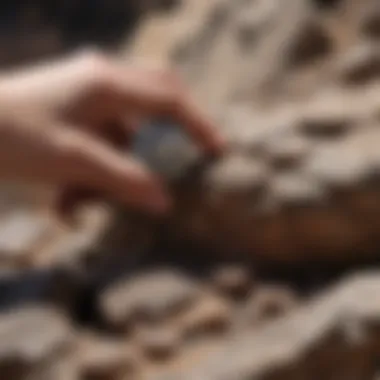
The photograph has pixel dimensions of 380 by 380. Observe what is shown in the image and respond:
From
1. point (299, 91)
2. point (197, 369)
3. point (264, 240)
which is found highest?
point (299, 91)

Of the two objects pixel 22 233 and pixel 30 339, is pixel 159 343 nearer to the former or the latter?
pixel 30 339

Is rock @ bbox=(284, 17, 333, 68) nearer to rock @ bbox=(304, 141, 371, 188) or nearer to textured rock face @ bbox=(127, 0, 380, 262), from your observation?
textured rock face @ bbox=(127, 0, 380, 262)

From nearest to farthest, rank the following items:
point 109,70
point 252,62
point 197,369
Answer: point 197,369 < point 109,70 < point 252,62

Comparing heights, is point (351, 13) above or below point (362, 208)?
above

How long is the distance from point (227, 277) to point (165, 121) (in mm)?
170

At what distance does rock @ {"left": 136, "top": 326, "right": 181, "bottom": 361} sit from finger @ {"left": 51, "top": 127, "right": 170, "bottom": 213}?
0.35ft

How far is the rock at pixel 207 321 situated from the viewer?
69 cm

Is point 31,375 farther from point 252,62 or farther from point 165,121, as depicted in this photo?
point 252,62

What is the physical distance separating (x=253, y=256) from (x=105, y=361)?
153 mm

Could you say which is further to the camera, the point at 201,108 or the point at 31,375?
the point at 201,108

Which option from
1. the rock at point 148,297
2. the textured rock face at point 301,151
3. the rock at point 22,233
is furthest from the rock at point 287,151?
the rock at point 22,233

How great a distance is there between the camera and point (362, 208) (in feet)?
2.31

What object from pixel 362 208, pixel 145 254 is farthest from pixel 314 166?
pixel 145 254

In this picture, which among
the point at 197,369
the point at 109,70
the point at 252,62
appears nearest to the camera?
the point at 197,369
